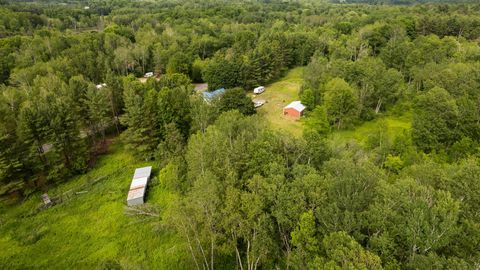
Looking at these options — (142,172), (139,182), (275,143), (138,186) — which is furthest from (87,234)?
(275,143)

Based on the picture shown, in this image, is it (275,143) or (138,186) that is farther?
(138,186)

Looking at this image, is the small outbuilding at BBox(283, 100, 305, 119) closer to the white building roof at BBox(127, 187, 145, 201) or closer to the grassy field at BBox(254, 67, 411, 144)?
the grassy field at BBox(254, 67, 411, 144)

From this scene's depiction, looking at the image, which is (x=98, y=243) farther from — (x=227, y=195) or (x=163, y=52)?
(x=163, y=52)

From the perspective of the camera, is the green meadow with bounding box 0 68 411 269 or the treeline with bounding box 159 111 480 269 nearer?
the treeline with bounding box 159 111 480 269

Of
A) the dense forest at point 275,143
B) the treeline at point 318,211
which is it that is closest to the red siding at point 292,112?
the dense forest at point 275,143

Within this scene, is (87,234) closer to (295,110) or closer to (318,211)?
(318,211)

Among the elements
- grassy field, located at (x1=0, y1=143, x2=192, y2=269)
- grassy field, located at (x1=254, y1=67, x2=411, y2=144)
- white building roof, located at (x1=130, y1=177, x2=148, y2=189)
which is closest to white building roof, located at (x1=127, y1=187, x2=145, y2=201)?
white building roof, located at (x1=130, y1=177, x2=148, y2=189)
